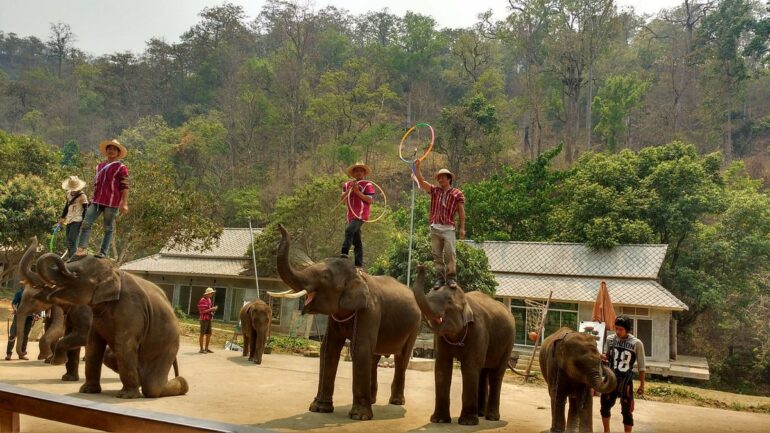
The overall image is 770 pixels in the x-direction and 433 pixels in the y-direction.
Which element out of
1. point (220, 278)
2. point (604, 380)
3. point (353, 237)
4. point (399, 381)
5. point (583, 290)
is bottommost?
point (399, 381)

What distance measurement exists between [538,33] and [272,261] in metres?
40.0

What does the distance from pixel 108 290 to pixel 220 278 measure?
82.3ft

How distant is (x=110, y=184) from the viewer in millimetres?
9297

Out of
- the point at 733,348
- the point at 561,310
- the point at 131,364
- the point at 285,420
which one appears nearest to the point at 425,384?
the point at 285,420

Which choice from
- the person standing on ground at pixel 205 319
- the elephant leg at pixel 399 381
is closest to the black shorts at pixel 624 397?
the elephant leg at pixel 399 381

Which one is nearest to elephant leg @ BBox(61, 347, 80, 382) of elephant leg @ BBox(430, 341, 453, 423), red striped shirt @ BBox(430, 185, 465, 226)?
elephant leg @ BBox(430, 341, 453, 423)

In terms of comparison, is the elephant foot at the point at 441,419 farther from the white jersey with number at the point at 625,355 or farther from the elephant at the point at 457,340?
the white jersey with number at the point at 625,355

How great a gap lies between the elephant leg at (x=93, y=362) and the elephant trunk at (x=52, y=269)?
1063 mm

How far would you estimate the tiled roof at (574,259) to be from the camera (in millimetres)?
26766

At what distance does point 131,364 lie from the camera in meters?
8.55

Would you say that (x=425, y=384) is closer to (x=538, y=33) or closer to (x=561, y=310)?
(x=561, y=310)

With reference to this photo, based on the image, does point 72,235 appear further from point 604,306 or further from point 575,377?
point 604,306

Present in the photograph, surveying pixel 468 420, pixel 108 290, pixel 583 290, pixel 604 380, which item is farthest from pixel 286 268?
pixel 583 290

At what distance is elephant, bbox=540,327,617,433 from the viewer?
8.16 meters
